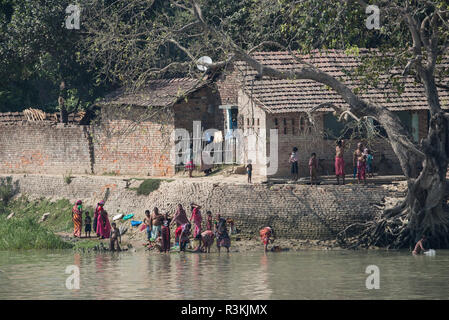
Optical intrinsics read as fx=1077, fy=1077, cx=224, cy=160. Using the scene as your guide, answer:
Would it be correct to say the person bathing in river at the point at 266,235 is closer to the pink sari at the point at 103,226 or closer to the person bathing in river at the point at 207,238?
the person bathing in river at the point at 207,238

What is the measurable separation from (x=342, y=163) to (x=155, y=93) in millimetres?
8011

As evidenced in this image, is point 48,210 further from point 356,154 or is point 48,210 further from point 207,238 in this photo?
point 356,154

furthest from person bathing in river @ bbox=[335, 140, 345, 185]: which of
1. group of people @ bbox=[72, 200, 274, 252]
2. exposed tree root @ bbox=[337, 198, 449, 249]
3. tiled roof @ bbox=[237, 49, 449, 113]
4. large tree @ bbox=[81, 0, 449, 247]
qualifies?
group of people @ bbox=[72, 200, 274, 252]

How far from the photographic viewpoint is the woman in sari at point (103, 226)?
3048cm

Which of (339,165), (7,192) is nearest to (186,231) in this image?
(339,165)

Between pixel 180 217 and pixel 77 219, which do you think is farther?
pixel 77 219

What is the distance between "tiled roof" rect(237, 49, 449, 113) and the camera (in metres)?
30.8

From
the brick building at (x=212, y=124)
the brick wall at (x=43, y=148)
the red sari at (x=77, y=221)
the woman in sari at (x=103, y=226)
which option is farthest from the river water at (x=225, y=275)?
the brick wall at (x=43, y=148)

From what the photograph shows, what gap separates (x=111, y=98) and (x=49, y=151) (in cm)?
302

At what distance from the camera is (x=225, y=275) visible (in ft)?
80.3

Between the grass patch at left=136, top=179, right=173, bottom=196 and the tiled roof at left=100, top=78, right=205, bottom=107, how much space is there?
2.63 m

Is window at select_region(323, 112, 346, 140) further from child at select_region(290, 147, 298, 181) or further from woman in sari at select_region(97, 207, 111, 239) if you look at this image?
woman in sari at select_region(97, 207, 111, 239)

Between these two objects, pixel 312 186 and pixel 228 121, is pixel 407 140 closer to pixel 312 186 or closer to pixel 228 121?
pixel 312 186

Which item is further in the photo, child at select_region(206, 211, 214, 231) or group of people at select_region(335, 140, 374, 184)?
group of people at select_region(335, 140, 374, 184)
